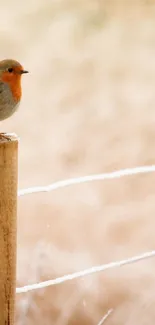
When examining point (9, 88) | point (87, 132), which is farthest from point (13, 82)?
point (87, 132)

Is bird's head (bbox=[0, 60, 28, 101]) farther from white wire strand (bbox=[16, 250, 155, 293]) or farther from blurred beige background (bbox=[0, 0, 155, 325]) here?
blurred beige background (bbox=[0, 0, 155, 325])

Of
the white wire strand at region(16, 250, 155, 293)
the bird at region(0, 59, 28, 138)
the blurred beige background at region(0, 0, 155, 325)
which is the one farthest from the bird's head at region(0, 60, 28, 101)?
the blurred beige background at region(0, 0, 155, 325)

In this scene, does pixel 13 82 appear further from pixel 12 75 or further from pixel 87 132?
pixel 87 132

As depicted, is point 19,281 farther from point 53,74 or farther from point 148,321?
point 53,74

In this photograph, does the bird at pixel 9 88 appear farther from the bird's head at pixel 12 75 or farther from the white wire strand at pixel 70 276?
the white wire strand at pixel 70 276

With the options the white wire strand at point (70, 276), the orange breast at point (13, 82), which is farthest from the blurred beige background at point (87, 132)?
the orange breast at point (13, 82)

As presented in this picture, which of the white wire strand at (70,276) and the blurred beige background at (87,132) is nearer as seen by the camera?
the white wire strand at (70,276)
